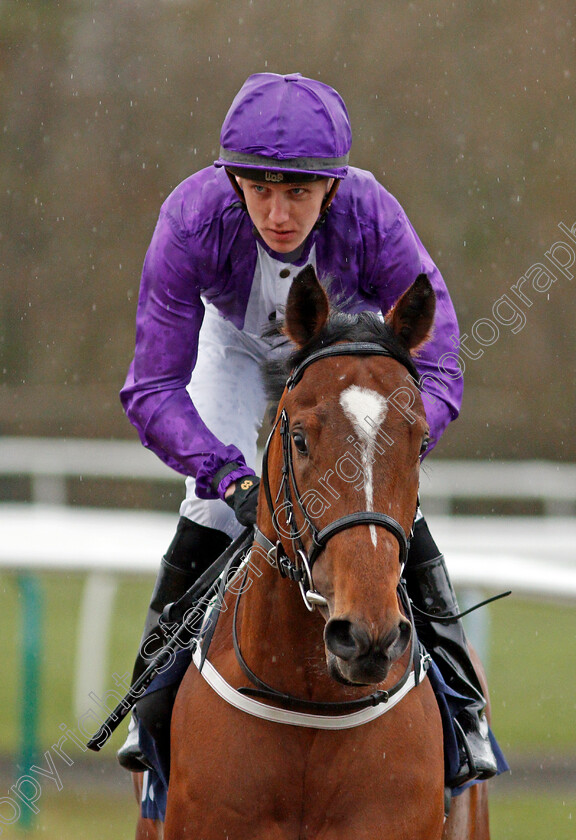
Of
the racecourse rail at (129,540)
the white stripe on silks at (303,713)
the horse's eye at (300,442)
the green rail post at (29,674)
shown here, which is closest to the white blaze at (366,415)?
the horse's eye at (300,442)

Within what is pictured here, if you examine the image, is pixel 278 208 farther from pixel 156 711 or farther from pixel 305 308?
pixel 156 711

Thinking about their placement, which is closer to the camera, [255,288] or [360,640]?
[360,640]

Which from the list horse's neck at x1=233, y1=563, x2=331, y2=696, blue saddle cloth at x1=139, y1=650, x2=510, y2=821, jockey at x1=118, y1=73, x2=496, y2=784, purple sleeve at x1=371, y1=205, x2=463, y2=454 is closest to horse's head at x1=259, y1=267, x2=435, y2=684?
horse's neck at x1=233, y1=563, x2=331, y2=696

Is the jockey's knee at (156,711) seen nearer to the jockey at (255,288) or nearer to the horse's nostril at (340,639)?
the jockey at (255,288)

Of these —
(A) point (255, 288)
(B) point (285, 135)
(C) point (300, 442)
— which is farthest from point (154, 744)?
(B) point (285, 135)

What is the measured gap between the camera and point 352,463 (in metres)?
2.59

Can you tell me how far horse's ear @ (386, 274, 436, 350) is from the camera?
9.63 feet

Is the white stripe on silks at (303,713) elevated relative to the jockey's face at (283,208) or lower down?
lower down

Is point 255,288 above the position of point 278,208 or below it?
below

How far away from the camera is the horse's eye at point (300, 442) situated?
8.86 ft

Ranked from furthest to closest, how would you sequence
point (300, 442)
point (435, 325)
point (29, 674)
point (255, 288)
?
point (29, 674)
point (255, 288)
point (435, 325)
point (300, 442)

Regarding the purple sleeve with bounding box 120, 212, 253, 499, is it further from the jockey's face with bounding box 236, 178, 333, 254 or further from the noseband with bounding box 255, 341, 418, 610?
the noseband with bounding box 255, 341, 418, 610

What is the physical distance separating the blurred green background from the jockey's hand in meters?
14.7

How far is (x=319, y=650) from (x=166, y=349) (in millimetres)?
1117
